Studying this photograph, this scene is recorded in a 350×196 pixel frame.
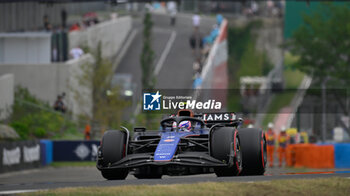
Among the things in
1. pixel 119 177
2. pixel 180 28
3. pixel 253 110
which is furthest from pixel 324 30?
pixel 119 177

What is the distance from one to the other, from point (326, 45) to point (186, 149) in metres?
36.4

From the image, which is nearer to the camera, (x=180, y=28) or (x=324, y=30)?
(x=324, y=30)

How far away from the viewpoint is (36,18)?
58250 mm

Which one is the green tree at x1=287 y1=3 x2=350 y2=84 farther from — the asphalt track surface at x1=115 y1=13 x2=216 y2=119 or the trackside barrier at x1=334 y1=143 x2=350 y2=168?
the trackside barrier at x1=334 y1=143 x2=350 y2=168

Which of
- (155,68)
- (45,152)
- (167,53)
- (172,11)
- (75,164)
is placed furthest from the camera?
(172,11)

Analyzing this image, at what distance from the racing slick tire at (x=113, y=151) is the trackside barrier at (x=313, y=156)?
1369cm

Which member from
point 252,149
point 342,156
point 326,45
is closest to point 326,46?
point 326,45

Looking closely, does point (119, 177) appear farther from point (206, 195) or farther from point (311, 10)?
point (311, 10)

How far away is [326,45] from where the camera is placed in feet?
169

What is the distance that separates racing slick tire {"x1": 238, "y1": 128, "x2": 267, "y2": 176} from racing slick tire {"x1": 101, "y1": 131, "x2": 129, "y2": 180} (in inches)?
93.0

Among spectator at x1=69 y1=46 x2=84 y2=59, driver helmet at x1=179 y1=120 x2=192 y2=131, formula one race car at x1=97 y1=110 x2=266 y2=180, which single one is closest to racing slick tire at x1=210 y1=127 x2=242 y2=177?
formula one race car at x1=97 y1=110 x2=266 y2=180

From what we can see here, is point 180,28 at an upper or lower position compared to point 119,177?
upper

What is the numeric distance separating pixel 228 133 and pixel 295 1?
4917 cm

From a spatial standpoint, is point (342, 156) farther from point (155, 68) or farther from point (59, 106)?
point (155, 68)
